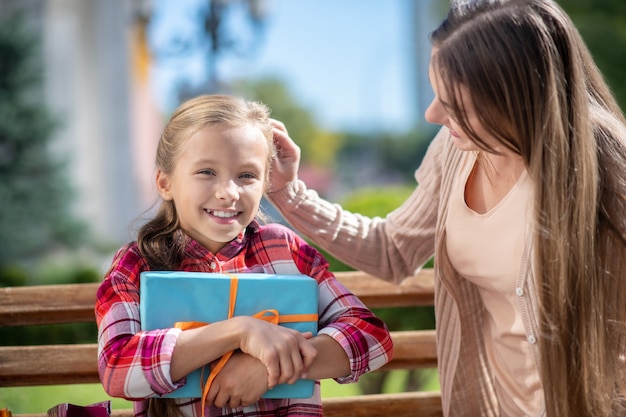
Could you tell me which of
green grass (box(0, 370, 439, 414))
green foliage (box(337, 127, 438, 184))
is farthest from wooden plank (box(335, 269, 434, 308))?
green foliage (box(337, 127, 438, 184))

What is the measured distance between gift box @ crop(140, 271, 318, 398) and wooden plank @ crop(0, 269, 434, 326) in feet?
2.49

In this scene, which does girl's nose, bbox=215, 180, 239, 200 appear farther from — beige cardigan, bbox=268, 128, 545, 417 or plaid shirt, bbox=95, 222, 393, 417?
beige cardigan, bbox=268, 128, 545, 417

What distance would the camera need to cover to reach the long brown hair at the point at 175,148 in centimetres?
196

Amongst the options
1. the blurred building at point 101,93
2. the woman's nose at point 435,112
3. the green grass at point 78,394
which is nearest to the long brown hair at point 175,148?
the woman's nose at point 435,112

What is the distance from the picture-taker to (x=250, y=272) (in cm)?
202

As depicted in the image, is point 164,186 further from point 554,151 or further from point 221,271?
point 554,151

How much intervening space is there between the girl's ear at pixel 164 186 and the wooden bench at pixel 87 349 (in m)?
0.64

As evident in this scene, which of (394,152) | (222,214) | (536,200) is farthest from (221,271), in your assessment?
(394,152)

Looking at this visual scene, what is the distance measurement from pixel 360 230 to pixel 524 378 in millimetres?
615

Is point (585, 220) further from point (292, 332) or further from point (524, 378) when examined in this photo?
point (292, 332)

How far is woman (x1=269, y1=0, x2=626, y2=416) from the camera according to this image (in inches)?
73.9

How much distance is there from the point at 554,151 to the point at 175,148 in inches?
34.1

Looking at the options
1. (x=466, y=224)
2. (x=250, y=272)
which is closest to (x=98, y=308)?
(x=250, y=272)

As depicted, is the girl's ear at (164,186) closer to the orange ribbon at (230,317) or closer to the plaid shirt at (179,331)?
the plaid shirt at (179,331)
